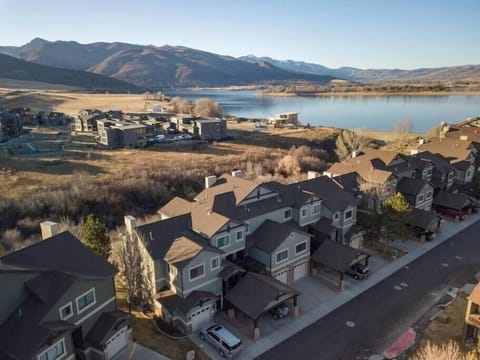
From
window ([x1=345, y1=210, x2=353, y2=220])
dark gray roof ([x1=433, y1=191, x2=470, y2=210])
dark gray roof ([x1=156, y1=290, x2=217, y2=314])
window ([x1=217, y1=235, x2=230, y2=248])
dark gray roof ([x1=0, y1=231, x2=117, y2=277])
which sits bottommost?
dark gray roof ([x1=156, y1=290, x2=217, y2=314])

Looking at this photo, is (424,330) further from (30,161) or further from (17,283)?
(30,161)

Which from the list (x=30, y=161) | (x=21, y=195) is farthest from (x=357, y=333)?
(x=30, y=161)

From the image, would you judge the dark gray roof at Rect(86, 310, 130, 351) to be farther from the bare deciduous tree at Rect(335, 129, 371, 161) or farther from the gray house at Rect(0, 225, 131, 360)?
the bare deciduous tree at Rect(335, 129, 371, 161)

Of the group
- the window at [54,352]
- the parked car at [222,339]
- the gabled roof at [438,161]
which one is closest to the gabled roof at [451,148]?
the gabled roof at [438,161]

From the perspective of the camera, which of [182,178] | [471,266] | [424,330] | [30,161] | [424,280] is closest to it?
[424,330]

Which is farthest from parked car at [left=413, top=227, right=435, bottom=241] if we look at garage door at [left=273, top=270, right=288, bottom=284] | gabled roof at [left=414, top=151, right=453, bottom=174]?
garage door at [left=273, top=270, right=288, bottom=284]

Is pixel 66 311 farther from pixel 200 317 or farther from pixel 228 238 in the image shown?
pixel 228 238
